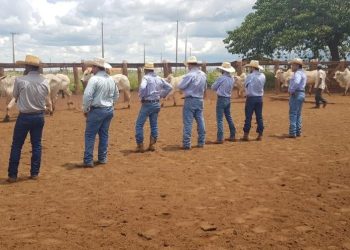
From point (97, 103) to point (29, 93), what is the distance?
4.25 ft

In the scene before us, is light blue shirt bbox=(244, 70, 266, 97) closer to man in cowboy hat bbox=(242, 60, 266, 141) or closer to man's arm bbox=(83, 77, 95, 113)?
man in cowboy hat bbox=(242, 60, 266, 141)

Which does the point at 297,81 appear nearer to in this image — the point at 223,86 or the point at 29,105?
the point at 223,86

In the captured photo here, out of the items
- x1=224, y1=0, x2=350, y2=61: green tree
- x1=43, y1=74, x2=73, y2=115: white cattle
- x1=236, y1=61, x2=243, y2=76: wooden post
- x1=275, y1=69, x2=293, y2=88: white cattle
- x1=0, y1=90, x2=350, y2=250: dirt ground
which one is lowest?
x1=0, y1=90, x2=350, y2=250: dirt ground

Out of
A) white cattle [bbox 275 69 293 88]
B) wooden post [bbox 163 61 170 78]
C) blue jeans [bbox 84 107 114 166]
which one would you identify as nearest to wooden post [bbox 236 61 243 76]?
white cattle [bbox 275 69 293 88]

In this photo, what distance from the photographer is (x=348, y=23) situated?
26859mm

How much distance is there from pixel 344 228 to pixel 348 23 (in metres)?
24.1

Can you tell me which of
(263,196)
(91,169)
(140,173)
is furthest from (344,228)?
(91,169)

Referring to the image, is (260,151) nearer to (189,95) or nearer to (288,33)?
(189,95)

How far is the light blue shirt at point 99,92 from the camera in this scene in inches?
318

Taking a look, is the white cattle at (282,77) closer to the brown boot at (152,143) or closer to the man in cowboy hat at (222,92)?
the man in cowboy hat at (222,92)

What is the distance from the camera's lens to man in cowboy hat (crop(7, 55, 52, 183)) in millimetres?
7281

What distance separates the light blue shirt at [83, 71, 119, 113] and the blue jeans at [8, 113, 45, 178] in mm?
908

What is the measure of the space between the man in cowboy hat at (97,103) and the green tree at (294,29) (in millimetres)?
20494

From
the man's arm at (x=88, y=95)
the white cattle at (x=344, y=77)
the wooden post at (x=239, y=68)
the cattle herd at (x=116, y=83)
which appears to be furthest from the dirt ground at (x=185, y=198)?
the white cattle at (x=344, y=77)
